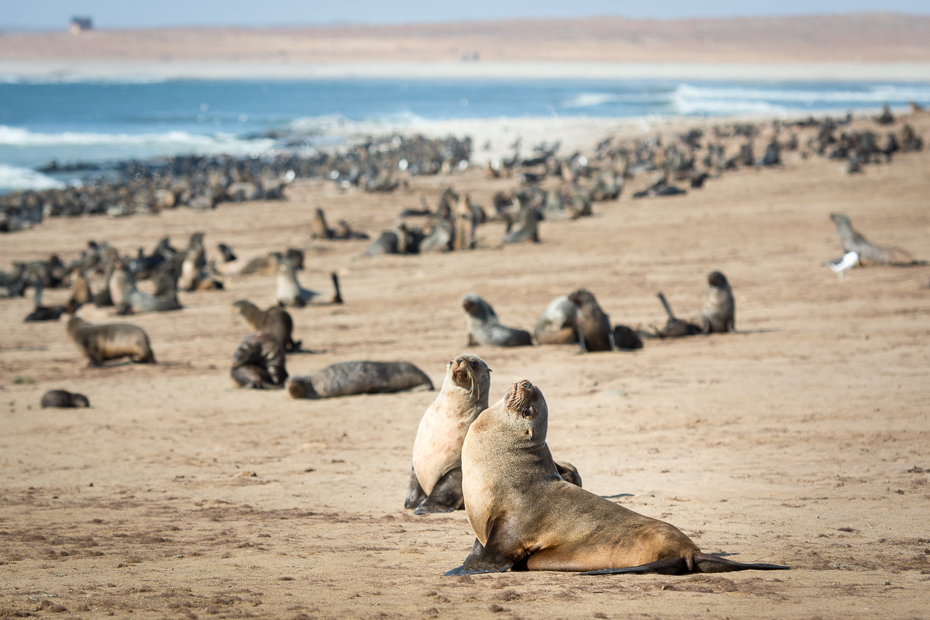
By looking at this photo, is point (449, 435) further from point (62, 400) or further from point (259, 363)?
point (62, 400)

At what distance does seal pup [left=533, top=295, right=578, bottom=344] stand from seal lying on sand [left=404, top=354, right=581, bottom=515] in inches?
195

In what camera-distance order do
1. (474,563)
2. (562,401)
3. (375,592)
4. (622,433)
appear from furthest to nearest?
(562,401) < (622,433) < (474,563) < (375,592)

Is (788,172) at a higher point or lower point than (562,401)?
higher

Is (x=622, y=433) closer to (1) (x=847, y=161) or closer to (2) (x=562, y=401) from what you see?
(2) (x=562, y=401)

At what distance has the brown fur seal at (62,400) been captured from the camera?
7.68 metres

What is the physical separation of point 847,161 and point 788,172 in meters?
1.96

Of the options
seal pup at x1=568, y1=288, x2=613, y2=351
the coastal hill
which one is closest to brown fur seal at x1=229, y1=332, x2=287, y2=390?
seal pup at x1=568, y1=288, x2=613, y2=351

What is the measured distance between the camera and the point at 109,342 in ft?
32.0

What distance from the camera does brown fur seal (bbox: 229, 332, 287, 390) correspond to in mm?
8359

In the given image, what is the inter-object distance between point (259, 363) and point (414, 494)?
4256 millimetres

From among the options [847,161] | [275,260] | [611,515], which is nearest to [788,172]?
[847,161]

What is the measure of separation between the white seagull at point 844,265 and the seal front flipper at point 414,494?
8.86 metres

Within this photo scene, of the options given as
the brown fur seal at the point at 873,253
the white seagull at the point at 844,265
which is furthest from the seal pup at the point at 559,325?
the brown fur seal at the point at 873,253

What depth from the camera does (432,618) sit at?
2773 mm
